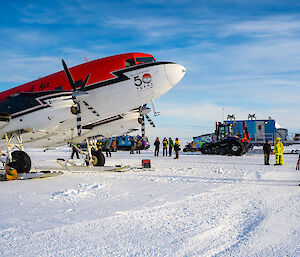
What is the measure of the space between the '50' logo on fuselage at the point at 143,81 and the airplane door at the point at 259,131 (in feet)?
79.7

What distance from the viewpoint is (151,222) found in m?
5.22

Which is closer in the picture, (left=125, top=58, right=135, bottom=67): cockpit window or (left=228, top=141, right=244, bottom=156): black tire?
(left=125, top=58, right=135, bottom=67): cockpit window

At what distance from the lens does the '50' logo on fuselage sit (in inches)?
442

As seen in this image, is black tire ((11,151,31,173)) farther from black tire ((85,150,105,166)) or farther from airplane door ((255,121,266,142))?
airplane door ((255,121,266,142))

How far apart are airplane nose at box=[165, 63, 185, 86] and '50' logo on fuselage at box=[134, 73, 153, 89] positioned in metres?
0.72

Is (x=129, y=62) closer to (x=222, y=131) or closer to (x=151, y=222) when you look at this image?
(x=151, y=222)

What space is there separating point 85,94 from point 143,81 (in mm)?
2286

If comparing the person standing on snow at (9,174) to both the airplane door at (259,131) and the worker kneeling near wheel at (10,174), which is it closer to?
the worker kneeling near wheel at (10,174)

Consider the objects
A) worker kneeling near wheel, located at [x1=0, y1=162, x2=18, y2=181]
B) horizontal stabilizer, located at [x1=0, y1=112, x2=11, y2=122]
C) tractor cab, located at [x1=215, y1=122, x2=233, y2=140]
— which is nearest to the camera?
horizontal stabilizer, located at [x1=0, y1=112, x2=11, y2=122]

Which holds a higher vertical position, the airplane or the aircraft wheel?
the airplane

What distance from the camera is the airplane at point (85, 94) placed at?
11203 mm

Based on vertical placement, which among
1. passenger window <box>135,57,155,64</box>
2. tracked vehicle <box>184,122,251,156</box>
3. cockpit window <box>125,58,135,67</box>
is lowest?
tracked vehicle <box>184,122,251,156</box>

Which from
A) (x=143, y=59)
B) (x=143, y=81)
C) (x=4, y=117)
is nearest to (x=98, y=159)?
(x=4, y=117)

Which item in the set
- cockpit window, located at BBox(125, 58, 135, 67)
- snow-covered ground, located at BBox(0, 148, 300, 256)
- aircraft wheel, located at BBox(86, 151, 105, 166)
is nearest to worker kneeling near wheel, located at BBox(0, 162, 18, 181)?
→ snow-covered ground, located at BBox(0, 148, 300, 256)
